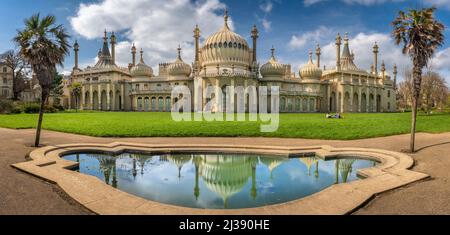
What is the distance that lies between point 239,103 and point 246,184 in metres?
40.2

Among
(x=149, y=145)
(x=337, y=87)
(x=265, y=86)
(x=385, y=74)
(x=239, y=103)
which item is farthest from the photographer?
(x=385, y=74)

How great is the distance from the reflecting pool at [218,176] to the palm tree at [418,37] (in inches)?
223

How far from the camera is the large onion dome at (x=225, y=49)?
5428 cm

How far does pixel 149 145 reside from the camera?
14734mm

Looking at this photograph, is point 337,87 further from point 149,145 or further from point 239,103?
point 149,145

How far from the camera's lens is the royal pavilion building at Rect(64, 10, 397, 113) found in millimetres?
54188

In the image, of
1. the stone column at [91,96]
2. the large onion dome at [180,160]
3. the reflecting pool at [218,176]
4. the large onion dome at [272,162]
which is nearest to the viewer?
the reflecting pool at [218,176]

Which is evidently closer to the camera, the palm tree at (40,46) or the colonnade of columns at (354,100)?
the palm tree at (40,46)

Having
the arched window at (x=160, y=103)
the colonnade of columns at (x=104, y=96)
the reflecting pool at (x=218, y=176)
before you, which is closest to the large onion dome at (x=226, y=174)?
the reflecting pool at (x=218, y=176)

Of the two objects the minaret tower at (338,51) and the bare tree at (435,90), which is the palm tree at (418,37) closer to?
the bare tree at (435,90)

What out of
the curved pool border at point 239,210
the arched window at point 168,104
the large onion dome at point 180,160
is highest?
the arched window at point 168,104

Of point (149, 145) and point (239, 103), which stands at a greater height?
point (239, 103)

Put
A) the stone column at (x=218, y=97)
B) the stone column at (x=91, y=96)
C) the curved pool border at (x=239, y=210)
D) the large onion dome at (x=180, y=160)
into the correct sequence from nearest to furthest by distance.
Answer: the curved pool border at (x=239, y=210) → the large onion dome at (x=180, y=160) → the stone column at (x=218, y=97) → the stone column at (x=91, y=96)
